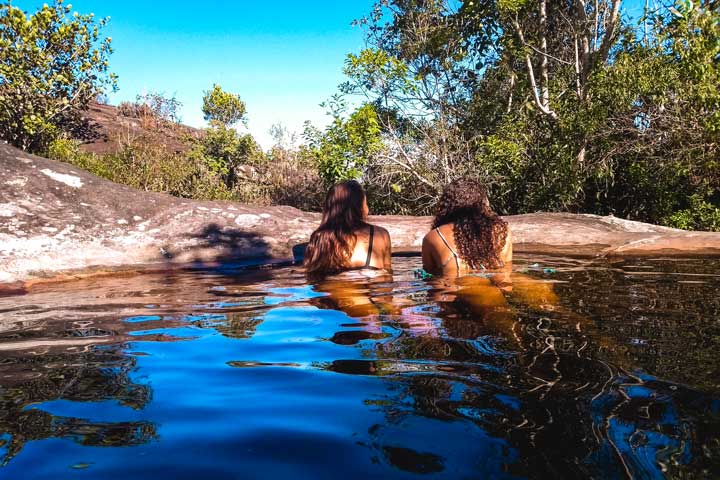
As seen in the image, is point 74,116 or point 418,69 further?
point 74,116

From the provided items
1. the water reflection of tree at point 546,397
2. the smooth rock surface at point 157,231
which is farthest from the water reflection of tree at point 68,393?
the smooth rock surface at point 157,231

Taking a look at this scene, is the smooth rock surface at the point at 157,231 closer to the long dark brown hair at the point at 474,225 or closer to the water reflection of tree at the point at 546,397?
the long dark brown hair at the point at 474,225

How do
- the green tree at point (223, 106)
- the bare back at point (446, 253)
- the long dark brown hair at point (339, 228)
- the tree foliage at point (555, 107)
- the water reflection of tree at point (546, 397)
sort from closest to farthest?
the water reflection of tree at point (546, 397) < the bare back at point (446, 253) < the long dark brown hair at point (339, 228) < the tree foliage at point (555, 107) < the green tree at point (223, 106)

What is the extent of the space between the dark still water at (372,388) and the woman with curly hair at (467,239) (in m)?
0.95

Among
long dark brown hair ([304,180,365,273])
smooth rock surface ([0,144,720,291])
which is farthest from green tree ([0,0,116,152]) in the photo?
long dark brown hair ([304,180,365,273])

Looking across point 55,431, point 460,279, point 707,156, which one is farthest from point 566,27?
point 55,431

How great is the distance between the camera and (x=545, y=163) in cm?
1145

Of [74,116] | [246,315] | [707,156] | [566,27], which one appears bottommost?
[246,315]

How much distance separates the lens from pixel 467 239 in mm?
4977

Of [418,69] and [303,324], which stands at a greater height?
[418,69]

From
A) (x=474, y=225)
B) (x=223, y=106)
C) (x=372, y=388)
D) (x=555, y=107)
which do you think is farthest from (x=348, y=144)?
(x=223, y=106)

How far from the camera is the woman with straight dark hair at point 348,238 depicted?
17.3ft

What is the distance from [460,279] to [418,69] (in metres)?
10.3

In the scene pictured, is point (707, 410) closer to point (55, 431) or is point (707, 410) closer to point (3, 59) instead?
point (55, 431)
